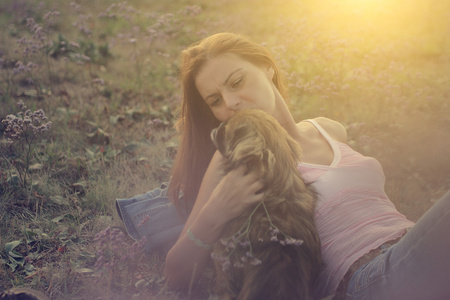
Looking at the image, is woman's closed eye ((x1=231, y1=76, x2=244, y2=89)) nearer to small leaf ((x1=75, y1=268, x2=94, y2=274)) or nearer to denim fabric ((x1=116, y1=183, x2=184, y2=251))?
denim fabric ((x1=116, y1=183, x2=184, y2=251))

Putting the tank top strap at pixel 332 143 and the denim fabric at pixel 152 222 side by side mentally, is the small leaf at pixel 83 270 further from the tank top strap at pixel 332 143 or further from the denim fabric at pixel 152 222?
the tank top strap at pixel 332 143

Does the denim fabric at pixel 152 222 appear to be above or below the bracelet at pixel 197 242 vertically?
below

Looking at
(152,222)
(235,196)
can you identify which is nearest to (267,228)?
(235,196)

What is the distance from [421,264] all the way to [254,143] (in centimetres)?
107

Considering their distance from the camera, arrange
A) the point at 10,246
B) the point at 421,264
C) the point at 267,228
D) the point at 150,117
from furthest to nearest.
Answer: the point at 150,117 < the point at 10,246 < the point at 267,228 < the point at 421,264

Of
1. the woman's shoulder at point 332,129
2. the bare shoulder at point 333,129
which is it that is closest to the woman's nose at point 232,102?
the woman's shoulder at point 332,129

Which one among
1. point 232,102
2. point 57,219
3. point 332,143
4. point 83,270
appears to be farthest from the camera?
point 57,219

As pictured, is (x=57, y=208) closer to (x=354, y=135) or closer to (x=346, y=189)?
(x=346, y=189)

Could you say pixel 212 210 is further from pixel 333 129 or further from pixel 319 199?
pixel 333 129

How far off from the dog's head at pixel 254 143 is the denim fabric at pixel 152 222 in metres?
1.16

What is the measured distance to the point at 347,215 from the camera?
2.37 meters

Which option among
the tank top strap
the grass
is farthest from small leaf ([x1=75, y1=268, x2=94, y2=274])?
the tank top strap

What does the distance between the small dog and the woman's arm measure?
57 mm

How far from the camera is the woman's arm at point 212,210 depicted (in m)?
2.12
